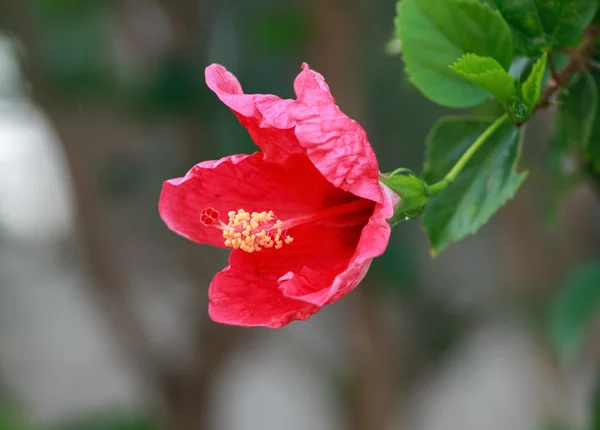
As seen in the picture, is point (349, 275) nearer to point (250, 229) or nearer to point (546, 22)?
point (250, 229)

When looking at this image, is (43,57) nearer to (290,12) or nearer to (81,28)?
(81,28)

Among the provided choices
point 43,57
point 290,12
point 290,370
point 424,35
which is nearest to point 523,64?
point 424,35

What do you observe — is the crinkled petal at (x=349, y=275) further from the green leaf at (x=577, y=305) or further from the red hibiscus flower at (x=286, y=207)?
the green leaf at (x=577, y=305)

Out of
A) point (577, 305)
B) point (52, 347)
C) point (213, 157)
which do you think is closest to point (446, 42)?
point (577, 305)

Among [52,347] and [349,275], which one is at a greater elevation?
[349,275]

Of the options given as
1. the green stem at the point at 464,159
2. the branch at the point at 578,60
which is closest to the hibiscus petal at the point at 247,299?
the green stem at the point at 464,159
